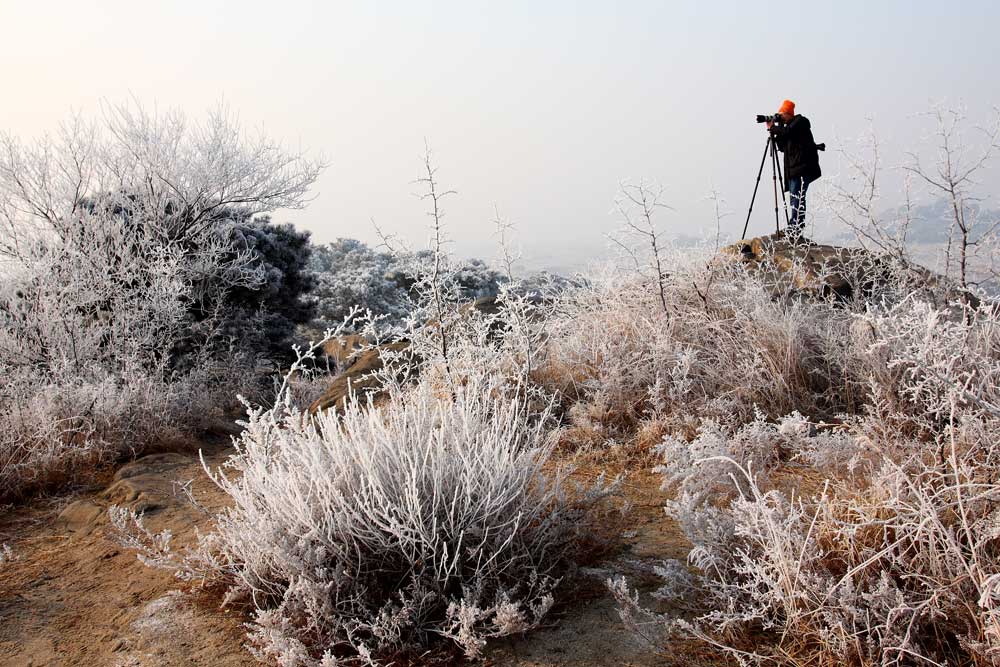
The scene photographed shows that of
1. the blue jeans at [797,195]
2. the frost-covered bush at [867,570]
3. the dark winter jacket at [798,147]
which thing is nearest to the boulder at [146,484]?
the frost-covered bush at [867,570]

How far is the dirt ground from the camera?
2.33m

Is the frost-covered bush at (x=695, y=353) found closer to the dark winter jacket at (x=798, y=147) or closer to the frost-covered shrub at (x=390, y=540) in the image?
the frost-covered shrub at (x=390, y=540)

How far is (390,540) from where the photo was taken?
2531mm

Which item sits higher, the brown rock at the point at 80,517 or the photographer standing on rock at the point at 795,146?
the photographer standing on rock at the point at 795,146

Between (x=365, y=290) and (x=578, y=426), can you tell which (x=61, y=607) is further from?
(x=365, y=290)

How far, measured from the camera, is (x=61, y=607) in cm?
290

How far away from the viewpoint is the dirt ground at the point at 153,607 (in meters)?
2.33

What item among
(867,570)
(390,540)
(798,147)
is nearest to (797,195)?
(798,147)

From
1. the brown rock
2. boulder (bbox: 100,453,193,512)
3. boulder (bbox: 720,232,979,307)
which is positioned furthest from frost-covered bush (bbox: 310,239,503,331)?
the brown rock

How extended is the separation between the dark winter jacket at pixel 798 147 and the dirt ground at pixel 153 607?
612 cm

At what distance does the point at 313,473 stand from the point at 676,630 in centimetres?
138

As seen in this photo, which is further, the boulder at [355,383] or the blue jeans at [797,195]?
the blue jeans at [797,195]

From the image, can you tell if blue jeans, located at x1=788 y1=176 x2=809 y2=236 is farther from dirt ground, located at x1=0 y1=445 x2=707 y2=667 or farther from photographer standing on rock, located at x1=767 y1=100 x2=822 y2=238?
dirt ground, located at x1=0 y1=445 x2=707 y2=667

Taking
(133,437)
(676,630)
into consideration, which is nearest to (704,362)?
(676,630)
